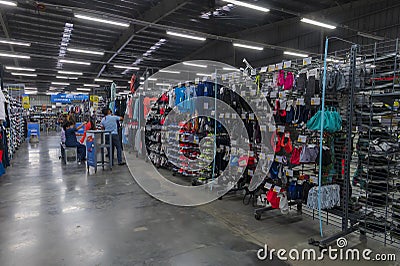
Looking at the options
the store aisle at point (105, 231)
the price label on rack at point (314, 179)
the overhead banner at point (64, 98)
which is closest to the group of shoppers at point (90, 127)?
the store aisle at point (105, 231)

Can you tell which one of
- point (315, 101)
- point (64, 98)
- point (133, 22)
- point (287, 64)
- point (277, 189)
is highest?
point (133, 22)

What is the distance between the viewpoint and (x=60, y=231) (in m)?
3.38

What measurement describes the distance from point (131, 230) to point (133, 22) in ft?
27.9

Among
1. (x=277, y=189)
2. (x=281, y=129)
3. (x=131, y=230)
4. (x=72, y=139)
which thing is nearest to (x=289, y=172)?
(x=277, y=189)

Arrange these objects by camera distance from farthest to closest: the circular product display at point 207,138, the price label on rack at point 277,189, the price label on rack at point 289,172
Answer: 1. the circular product display at point 207,138
2. the price label on rack at point 277,189
3. the price label on rack at point 289,172

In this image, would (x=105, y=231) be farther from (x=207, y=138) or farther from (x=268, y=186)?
(x=207, y=138)

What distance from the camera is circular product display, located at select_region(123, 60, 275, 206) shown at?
4.22 metres

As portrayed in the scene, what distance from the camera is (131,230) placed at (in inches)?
135

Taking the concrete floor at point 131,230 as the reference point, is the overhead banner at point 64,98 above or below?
above

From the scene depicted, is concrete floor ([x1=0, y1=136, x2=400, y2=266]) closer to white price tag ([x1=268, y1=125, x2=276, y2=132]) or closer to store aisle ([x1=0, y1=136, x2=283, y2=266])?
store aisle ([x1=0, y1=136, x2=283, y2=266])

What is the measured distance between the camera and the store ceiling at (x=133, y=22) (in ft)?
31.9

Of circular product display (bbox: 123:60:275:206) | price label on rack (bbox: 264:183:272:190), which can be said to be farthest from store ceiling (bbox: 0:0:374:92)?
price label on rack (bbox: 264:183:272:190)

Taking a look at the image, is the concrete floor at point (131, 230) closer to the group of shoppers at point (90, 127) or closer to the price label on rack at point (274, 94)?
the price label on rack at point (274, 94)

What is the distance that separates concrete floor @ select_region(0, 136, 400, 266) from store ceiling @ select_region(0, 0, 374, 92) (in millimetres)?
5988
